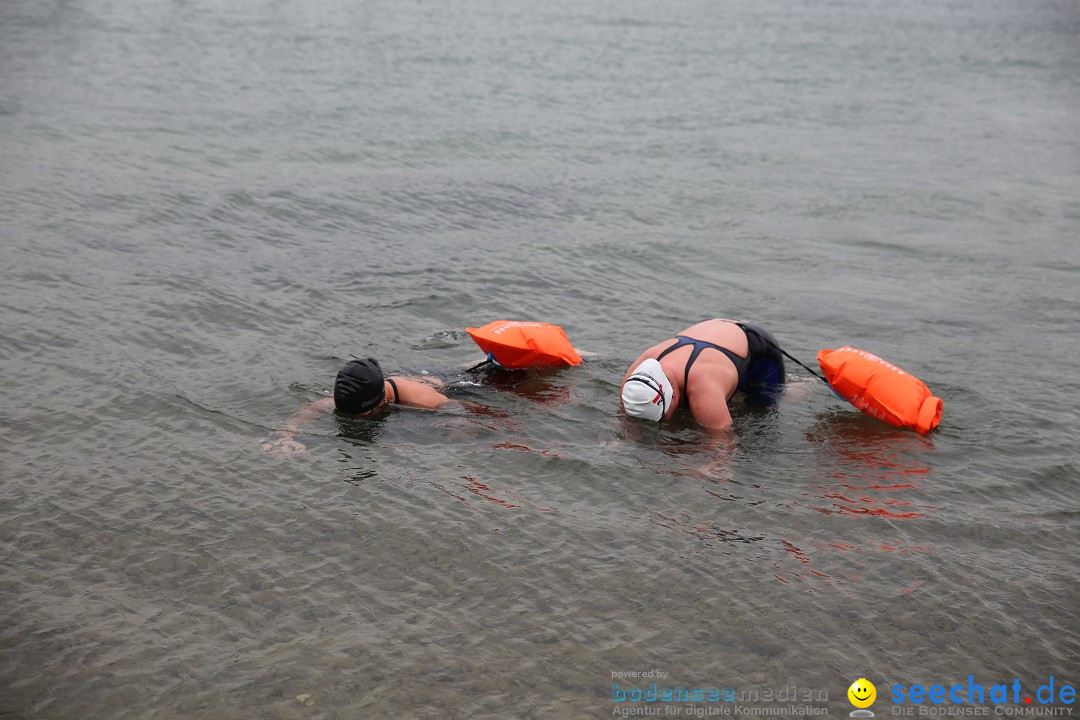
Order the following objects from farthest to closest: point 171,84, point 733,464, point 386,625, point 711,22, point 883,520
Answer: point 711,22 < point 171,84 < point 733,464 < point 883,520 < point 386,625

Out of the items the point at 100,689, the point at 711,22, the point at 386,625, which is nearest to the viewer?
the point at 100,689

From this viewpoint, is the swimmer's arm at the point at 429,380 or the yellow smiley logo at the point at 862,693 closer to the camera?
the yellow smiley logo at the point at 862,693

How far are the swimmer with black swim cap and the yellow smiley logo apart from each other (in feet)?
13.6

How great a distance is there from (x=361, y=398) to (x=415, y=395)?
0.63 m

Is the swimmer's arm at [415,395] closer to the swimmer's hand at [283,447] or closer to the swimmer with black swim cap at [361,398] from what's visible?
the swimmer with black swim cap at [361,398]

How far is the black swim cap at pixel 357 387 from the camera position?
7520 mm

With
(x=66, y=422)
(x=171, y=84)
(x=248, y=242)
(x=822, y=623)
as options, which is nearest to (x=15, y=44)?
(x=171, y=84)

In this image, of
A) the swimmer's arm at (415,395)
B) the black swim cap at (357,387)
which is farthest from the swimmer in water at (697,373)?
the black swim cap at (357,387)

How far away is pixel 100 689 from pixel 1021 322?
10.1 meters

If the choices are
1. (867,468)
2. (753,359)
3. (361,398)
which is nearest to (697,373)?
(753,359)

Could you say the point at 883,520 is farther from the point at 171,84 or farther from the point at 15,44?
the point at 15,44

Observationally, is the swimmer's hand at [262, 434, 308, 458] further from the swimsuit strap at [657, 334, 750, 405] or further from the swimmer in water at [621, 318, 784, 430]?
the swimsuit strap at [657, 334, 750, 405]

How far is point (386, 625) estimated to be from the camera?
217 inches

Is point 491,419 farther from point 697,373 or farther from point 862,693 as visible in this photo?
Answer: point 862,693
